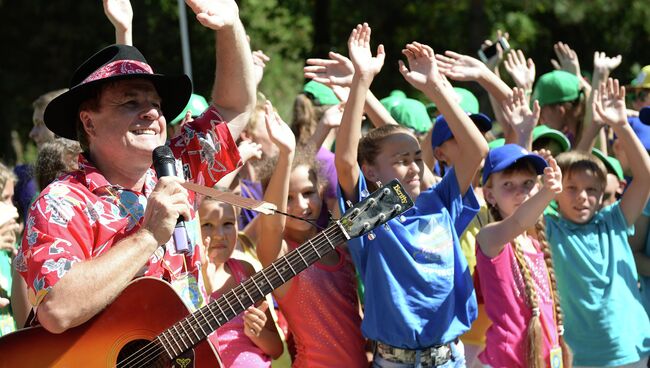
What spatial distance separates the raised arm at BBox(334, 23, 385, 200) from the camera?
15.1 ft

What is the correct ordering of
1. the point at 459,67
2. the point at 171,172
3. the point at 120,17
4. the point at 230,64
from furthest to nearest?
the point at 459,67 < the point at 120,17 < the point at 230,64 < the point at 171,172

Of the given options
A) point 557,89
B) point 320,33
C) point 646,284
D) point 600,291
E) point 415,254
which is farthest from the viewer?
point 320,33

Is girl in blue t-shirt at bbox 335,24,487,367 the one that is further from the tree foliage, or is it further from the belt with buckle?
the tree foliage

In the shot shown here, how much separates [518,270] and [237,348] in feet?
5.04

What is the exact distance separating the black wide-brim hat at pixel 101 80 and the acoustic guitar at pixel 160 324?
2.47 feet

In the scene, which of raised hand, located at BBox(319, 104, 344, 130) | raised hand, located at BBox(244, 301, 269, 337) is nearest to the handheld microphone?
raised hand, located at BBox(244, 301, 269, 337)

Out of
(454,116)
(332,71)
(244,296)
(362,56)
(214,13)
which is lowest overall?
(244,296)

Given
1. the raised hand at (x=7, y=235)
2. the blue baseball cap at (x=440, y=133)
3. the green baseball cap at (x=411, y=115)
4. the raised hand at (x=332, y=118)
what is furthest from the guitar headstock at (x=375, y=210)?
the green baseball cap at (x=411, y=115)

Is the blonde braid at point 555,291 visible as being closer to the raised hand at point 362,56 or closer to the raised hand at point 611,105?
the raised hand at point 611,105

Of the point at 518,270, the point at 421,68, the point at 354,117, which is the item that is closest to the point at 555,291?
the point at 518,270

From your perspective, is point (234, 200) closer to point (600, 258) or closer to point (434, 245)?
point (434, 245)

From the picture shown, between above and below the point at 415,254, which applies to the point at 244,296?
above

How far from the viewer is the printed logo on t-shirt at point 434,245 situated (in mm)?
4656

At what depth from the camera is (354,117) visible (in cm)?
461
